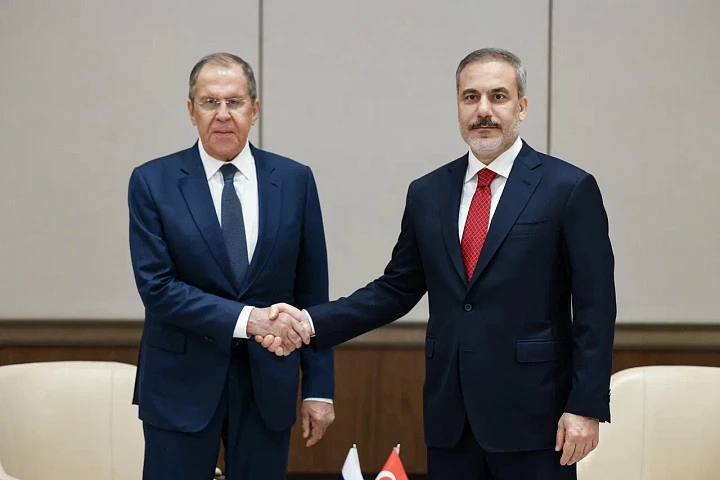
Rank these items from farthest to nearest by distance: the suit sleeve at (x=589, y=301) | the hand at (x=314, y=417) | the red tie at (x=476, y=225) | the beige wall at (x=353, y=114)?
1. the beige wall at (x=353, y=114)
2. the hand at (x=314, y=417)
3. the red tie at (x=476, y=225)
4. the suit sleeve at (x=589, y=301)

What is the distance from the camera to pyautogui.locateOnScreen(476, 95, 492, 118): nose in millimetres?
2189

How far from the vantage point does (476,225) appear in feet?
7.23

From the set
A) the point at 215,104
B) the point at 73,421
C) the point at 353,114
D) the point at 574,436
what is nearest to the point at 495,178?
the point at 574,436

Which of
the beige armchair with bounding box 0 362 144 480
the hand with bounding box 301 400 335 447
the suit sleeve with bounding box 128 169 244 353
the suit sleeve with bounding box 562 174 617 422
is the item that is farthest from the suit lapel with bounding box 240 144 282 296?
the beige armchair with bounding box 0 362 144 480

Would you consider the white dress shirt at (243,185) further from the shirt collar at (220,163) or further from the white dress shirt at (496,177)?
the white dress shirt at (496,177)

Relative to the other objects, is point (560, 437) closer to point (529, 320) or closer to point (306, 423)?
point (529, 320)

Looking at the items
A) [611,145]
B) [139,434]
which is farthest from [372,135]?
[139,434]

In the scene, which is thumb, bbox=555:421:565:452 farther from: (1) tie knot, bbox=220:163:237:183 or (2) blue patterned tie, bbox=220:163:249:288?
(1) tie knot, bbox=220:163:237:183

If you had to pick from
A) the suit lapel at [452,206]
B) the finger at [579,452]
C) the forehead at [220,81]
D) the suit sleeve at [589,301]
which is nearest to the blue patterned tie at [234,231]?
the forehead at [220,81]

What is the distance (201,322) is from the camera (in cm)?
226

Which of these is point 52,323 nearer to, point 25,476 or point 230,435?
point 25,476

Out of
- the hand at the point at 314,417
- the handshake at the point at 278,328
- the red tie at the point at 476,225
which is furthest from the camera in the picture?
the hand at the point at 314,417

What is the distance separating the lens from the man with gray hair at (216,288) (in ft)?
7.50

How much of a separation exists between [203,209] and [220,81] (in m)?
0.33
